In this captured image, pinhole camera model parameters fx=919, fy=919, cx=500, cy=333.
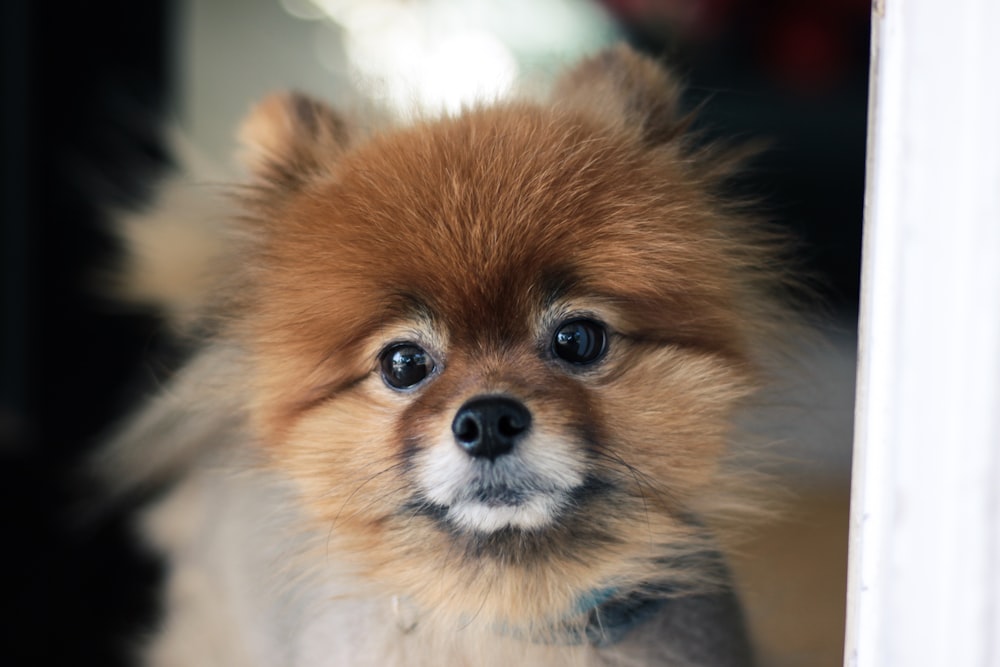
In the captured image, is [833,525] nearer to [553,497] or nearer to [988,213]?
[553,497]

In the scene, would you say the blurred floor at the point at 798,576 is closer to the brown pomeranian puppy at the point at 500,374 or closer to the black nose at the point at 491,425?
the brown pomeranian puppy at the point at 500,374

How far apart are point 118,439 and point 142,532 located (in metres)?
0.26

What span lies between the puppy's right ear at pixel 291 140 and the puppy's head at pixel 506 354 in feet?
0.19

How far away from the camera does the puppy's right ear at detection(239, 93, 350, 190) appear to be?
3.69 ft

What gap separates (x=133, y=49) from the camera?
187 centimetres

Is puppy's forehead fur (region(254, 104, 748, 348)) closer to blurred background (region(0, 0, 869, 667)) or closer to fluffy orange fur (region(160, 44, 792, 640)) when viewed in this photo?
fluffy orange fur (region(160, 44, 792, 640))

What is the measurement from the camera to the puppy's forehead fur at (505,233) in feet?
3.06

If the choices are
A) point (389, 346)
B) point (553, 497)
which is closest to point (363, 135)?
point (389, 346)

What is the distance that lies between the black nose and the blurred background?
1.72 ft

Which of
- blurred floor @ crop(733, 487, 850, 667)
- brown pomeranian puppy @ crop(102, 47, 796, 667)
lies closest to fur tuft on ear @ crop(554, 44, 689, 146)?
brown pomeranian puppy @ crop(102, 47, 796, 667)

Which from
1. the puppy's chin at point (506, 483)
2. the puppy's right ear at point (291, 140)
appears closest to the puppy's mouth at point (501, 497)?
the puppy's chin at point (506, 483)

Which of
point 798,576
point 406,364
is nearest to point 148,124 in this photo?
point 406,364

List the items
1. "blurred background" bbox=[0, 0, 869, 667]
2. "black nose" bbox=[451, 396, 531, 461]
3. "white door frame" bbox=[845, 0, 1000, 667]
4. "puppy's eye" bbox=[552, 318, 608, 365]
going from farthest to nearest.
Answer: "blurred background" bbox=[0, 0, 869, 667] → "puppy's eye" bbox=[552, 318, 608, 365] → "black nose" bbox=[451, 396, 531, 461] → "white door frame" bbox=[845, 0, 1000, 667]

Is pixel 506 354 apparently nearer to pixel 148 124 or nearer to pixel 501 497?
pixel 501 497
